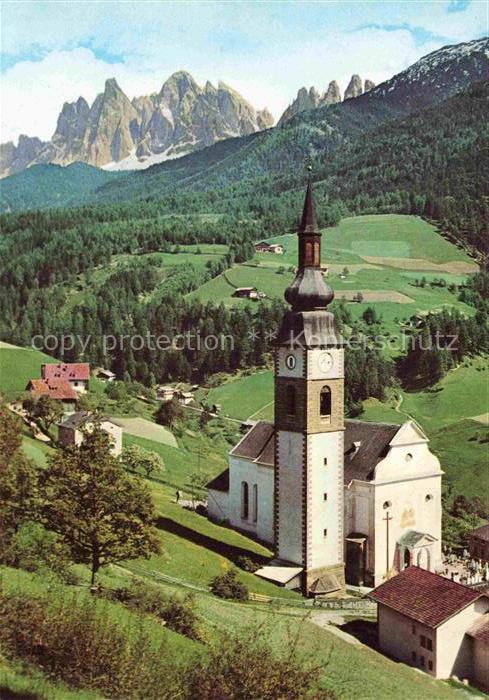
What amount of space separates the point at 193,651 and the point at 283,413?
24832 millimetres

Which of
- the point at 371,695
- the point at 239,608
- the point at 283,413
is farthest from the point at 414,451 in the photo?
the point at 371,695

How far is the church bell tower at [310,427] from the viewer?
5325cm

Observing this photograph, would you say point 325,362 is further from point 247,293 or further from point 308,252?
point 247,293

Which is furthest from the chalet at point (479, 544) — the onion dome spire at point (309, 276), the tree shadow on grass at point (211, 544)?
the onion dome spire at point (309, 276)

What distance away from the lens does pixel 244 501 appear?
6356cm

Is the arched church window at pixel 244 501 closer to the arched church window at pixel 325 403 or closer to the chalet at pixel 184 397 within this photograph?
the arched church window at pixel 325 403

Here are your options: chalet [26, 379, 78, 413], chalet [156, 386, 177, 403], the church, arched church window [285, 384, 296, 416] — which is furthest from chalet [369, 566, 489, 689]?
chalet [156, 386, 177, 403]

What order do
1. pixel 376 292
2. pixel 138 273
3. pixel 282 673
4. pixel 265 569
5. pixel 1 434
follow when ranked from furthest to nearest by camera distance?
1. pixel 138 273
2. pixel 376 292
3. pixel 265 569
4. pixel 1 434
5. pixel 282 673

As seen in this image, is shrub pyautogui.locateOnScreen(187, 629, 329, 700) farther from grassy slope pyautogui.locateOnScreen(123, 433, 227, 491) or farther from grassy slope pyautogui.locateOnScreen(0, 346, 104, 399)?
grassy slope pyautogui.locateOnScreen(0, 346, 104, 399)

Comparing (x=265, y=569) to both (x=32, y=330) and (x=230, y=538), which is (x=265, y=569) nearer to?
(x=230, y=538)

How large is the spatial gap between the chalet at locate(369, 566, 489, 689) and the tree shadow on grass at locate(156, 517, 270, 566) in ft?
39.8

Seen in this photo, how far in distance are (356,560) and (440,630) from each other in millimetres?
14878

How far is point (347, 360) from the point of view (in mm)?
129375

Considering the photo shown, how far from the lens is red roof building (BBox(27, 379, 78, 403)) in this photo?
10412 centimetres
